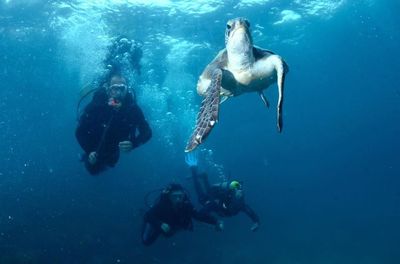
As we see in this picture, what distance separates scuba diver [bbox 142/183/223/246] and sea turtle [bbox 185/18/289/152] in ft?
18.3

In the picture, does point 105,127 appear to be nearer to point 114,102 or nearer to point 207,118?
point 114,102

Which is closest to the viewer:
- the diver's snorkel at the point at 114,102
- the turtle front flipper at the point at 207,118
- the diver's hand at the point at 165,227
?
the turtle front flipper at the point at 207,118

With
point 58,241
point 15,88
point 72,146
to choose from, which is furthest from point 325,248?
point 72,146

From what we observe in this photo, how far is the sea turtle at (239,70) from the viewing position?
145 inches

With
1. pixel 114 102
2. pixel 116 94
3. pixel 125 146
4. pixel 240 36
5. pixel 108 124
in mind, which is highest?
pixel 240 36

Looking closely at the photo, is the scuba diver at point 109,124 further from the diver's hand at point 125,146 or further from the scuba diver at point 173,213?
the scuba diver at point 173,213

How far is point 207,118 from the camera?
3447mm

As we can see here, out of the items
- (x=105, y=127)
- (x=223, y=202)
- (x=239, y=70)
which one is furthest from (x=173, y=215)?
(x=239, y=70)

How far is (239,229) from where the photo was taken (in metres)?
35.1

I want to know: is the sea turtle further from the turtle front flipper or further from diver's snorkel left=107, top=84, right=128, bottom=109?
diver's snorkel left=107, top=84, right=128, bottom=109

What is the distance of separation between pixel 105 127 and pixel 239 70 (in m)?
4.46

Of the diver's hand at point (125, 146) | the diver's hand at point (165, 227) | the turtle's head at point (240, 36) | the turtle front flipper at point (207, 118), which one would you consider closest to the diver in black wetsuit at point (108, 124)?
the diver's hand at point (125, 146)

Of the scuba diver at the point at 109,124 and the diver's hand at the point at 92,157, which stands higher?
the scuba diver at the point at 109,124

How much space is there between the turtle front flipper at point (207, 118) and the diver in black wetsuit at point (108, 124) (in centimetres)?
429
